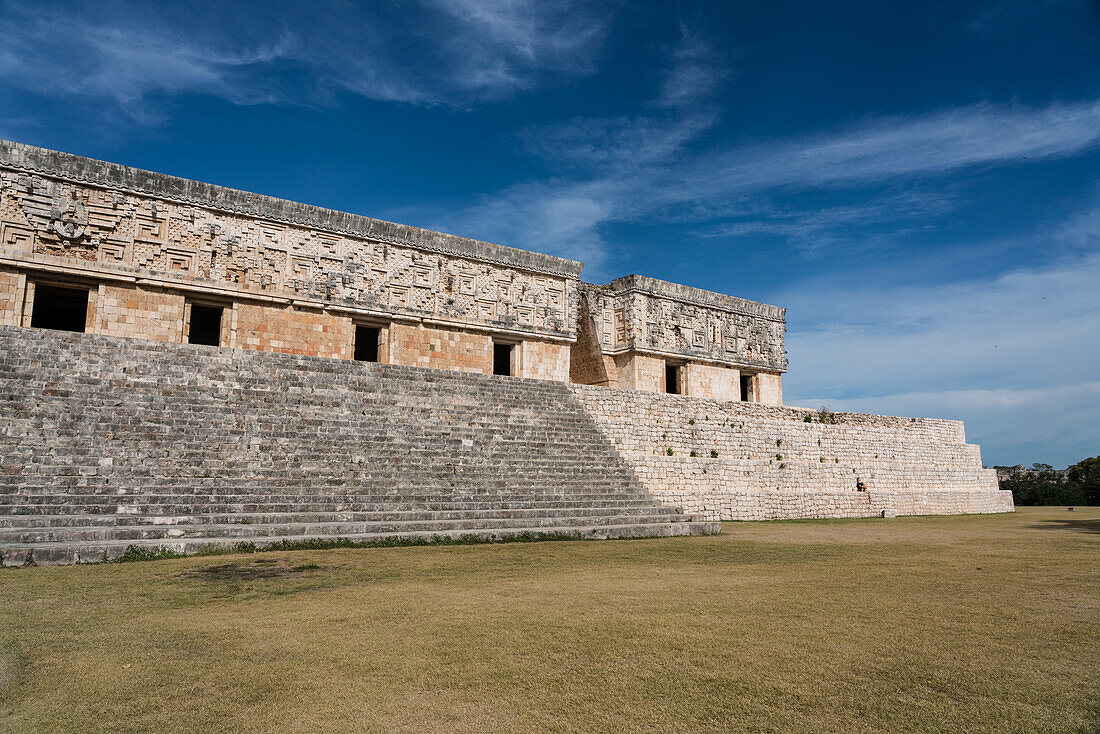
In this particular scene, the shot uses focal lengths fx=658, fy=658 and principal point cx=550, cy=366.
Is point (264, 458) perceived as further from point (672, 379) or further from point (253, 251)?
point (672, 379)

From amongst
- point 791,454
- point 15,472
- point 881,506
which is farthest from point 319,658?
point 881,506

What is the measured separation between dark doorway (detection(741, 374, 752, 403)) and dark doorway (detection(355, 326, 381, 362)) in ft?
42.5

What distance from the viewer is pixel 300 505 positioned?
8.48m

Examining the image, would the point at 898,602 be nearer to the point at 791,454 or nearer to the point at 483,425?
the point at 483,425

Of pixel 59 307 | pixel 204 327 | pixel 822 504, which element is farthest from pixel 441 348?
pixel 822 504

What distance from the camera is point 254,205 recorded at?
14.9m

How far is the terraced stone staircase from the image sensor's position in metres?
7.50

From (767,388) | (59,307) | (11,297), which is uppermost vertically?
(59,307)

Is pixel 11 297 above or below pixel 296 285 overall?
below

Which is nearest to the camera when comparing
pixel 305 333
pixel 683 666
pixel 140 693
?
pixel 140 693

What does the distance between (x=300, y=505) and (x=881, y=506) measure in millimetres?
14554

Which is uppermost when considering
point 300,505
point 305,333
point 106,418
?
point 305,333

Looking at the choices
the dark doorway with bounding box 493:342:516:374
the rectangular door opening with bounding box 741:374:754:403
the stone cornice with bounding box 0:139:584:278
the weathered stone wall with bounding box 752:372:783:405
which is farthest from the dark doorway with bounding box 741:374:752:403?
the dark doorway with bounding box 493:342:516:374

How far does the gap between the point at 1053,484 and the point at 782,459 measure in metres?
19.5
